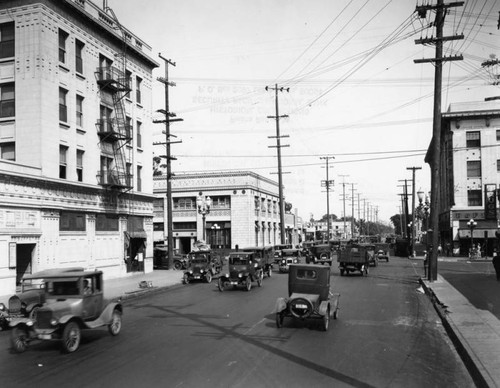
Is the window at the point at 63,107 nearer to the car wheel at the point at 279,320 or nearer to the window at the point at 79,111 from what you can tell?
the window at the point at 79,111

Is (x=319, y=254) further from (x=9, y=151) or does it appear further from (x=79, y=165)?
(x=9, y=151)

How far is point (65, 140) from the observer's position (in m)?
26.5

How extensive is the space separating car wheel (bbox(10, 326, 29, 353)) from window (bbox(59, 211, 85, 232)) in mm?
15259

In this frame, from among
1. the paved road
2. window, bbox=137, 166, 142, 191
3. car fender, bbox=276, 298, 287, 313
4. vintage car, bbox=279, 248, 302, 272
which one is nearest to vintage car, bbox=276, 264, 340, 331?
car fender, bbox=276, 298, 287, 313

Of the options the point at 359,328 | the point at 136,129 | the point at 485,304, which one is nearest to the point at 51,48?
Result: the point at 136,129

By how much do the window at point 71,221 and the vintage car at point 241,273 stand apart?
9257 millimetres

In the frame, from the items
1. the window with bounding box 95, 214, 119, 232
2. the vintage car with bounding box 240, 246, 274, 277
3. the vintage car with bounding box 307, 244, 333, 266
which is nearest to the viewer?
the window with bounding box 95, 214, 119, 232

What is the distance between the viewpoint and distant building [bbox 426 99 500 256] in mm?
54406

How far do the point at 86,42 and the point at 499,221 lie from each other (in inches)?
1902

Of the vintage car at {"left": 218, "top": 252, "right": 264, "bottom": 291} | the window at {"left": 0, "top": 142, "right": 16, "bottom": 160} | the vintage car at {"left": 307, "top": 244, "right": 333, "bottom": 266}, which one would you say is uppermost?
the window at {"left": 0, "top": 142, "right": 16, "bottom": 160}

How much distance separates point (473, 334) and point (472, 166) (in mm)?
48608

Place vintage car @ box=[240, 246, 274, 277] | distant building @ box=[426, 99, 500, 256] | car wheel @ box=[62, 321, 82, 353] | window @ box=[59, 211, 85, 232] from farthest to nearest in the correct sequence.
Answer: distant building @ box=[426, 99, 500, 256], vintage car @ box=[240, 246, 274, 277], window @ box=[59, 211, 85, 232], car wheel @ box=[62, 321, 82, 353]

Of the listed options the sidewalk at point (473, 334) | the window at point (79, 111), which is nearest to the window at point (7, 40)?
the window at point (79, 111)

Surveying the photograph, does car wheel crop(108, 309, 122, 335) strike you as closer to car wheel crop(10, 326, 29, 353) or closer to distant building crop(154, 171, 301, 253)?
car wheel crop(10, 326, 29, 353)
